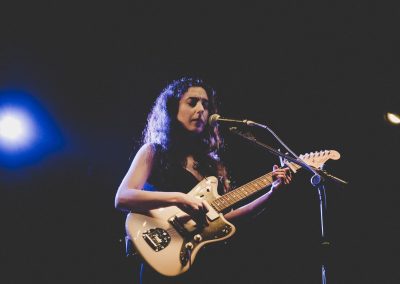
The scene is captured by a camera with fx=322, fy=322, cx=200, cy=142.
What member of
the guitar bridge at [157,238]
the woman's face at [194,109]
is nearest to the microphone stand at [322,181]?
the woman's face at [194,109]

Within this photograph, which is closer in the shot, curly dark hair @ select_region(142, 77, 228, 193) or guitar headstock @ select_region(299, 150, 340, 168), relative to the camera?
curly dark hair @ select_region(142, 77, 228, 193)

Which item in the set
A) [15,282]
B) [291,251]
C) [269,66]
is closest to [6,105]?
[15,282]

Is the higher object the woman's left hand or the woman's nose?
the woman's nose

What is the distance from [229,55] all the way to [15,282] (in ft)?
11.6

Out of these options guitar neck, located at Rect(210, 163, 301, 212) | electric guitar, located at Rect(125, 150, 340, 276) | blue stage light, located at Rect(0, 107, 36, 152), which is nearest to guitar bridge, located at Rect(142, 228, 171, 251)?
electric guitar, located at Rect(125, 150, 340, 276)

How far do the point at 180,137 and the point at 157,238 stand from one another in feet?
3.36

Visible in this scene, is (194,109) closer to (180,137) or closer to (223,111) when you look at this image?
(180,137)

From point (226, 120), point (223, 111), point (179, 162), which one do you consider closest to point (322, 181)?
point (226, 120)

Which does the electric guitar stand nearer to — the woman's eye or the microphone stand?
the microphone stand

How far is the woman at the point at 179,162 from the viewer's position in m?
2.12

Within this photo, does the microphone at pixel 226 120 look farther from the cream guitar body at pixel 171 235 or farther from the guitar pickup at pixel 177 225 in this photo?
the guitar pickup at pixel 177 225

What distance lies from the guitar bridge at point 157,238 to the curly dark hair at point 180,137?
0.58 m

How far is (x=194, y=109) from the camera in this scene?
2.83m

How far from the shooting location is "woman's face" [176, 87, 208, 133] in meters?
2.80
